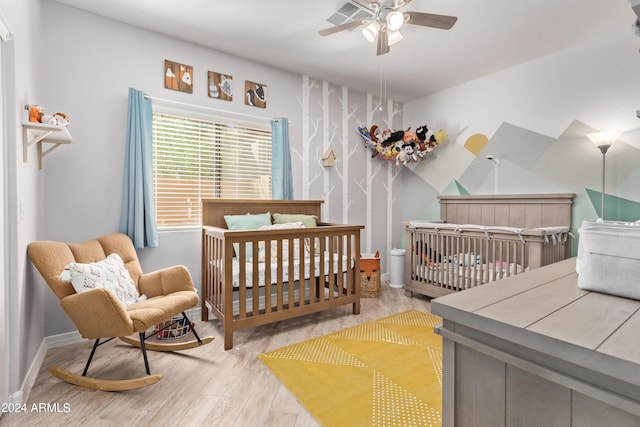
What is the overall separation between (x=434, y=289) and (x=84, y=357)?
2.99m

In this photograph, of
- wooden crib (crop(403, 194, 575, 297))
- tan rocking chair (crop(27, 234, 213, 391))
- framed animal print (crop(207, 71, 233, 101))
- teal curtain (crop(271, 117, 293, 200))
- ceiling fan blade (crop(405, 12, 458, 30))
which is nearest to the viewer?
tan rocking chair (crop(27, 234, 213, 391))

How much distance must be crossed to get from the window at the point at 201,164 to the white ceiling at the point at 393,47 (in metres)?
0.75

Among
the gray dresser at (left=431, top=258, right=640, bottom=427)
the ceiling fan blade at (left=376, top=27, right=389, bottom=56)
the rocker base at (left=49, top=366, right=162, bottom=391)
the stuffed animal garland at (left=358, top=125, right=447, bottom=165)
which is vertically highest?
the ceiling fan blade at (left=376, top=27, right=389, bottom=56)

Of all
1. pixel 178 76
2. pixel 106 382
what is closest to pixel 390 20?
pixel 178 76

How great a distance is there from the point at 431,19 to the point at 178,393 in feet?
8.80

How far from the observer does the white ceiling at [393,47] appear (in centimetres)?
236

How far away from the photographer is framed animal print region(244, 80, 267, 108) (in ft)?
10.6

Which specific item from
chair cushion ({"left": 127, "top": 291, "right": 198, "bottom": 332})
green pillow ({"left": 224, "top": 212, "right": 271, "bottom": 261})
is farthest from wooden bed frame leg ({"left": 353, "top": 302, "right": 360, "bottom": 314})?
chair cushion ({"left": 127, "top": 291, "right": 198, "bottom": 332})

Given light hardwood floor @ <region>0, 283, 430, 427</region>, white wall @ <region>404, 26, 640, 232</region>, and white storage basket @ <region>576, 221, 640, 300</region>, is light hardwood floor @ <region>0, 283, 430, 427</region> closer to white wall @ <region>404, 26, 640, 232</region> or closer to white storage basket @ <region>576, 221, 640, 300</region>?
white storage basket @ <region>576, 221, 640, 300</region>

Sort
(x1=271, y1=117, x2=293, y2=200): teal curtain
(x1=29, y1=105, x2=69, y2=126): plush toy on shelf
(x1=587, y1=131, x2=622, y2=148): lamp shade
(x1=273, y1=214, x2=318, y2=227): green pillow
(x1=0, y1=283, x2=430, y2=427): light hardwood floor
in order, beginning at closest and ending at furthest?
(x1=0, y1=283, x2=430, y2=427): light hardwood floor
(x1=29, y1=105, x2=69, y2=126): plush toy on shelf
(x1=587, y1=131, x2=622, y2=148): lamp shade
(x1=273, y1=214, x2=318, y2=227): green pillow
(x1=271, y1=117, x2=293, y2=200): teal curtain

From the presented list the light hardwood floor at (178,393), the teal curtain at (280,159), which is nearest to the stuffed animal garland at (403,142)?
the teal curtain at (280,159)

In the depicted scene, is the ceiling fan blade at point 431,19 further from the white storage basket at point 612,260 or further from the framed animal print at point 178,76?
the framed animal print at point 178,76

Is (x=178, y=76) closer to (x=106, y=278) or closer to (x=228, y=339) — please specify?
(x=106, y=278)

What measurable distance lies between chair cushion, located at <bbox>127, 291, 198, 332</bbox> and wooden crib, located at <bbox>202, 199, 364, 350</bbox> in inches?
11.4
